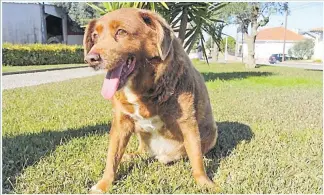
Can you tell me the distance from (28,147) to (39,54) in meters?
16.2

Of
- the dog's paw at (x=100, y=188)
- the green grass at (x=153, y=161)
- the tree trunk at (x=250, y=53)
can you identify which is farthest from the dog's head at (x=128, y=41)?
the tree trunk at (x=250, y=53)

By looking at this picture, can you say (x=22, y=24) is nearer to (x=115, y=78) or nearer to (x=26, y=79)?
(x=26, y=79)

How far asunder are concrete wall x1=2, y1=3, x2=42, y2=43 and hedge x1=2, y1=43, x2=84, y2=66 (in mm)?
644

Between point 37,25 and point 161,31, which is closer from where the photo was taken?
point 161,31

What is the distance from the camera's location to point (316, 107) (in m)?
6.09

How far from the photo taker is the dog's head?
212cm

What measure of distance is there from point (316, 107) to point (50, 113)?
4583 millimetres

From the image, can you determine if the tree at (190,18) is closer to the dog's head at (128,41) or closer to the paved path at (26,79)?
the paved path at (26,79)

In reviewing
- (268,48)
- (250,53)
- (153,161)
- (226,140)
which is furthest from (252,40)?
(153,161)

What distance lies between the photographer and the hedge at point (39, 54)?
646 inches

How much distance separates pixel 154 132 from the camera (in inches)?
104

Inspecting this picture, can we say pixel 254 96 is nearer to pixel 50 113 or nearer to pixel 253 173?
pixel 50 113

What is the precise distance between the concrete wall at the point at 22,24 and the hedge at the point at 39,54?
644 mm

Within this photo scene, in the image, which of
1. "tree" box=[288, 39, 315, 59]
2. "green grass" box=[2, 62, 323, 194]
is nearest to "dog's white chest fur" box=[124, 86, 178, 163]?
"green grass" box=[2, 62, 323, 194]
